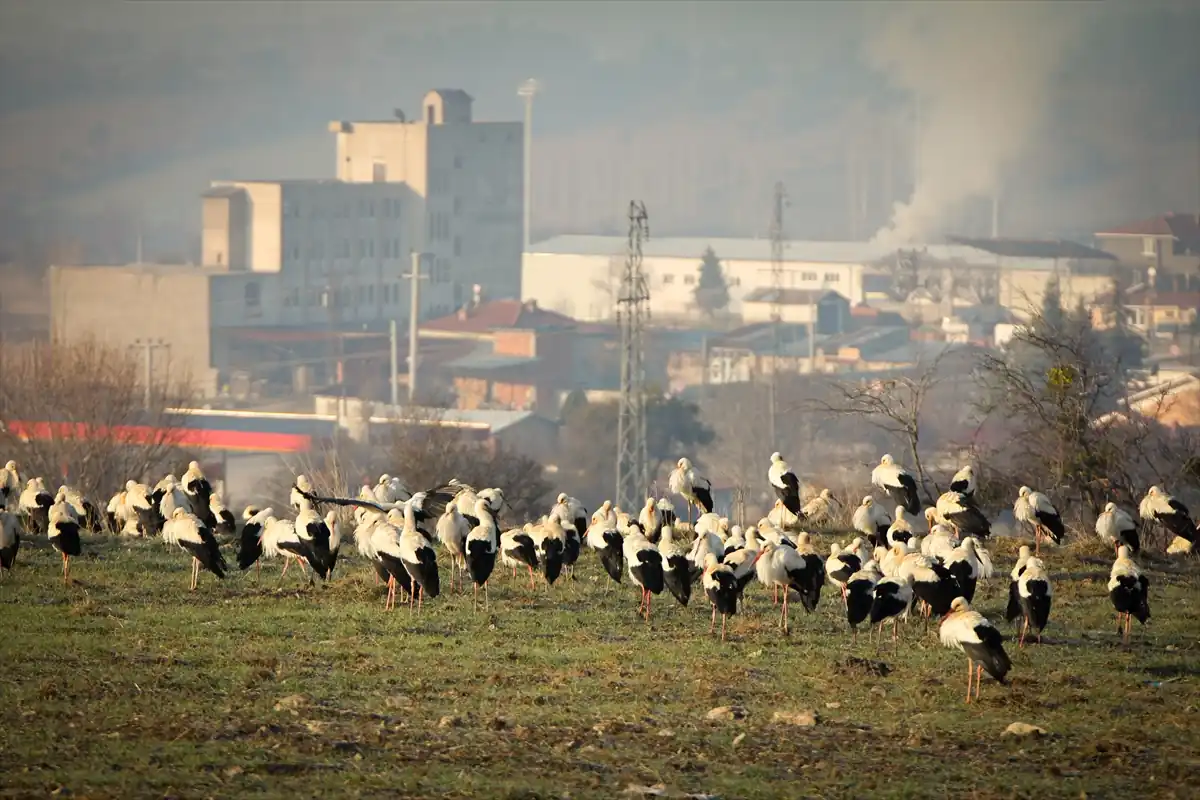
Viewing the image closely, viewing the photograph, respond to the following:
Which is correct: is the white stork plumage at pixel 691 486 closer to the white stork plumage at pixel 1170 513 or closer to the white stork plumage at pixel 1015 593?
the white stork plumage at pixel 1170 513

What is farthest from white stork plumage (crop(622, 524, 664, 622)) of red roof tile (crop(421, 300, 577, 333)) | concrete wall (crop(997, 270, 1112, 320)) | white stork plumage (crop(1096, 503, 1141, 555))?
concrete wall (crop(997, 270, 1112, 320))

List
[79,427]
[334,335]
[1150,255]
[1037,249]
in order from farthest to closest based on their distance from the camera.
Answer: [1150,255] < [1037,249] < [334,335] < [79,427]

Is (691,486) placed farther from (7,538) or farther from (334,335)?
(334,335)

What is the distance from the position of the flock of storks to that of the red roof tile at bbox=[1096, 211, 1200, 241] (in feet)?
491

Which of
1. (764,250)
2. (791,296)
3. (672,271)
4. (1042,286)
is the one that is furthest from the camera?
(764,250)

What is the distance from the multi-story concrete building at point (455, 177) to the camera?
16650 centimetres

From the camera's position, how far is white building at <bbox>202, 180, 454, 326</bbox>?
148750 mm

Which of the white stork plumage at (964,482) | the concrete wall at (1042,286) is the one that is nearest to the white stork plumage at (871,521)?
the white stork plumage at (964,482)

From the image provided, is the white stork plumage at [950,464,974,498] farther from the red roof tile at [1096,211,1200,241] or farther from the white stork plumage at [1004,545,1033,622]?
the red roof tile at [1096,211,1200,241]

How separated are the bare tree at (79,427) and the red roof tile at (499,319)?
67.6 meters

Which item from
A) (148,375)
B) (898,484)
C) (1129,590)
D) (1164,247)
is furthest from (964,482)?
(1164,247)

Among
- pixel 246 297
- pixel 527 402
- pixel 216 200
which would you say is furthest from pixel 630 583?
pixel 216 200

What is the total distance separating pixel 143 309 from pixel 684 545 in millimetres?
117521

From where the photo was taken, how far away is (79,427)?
5319cm
